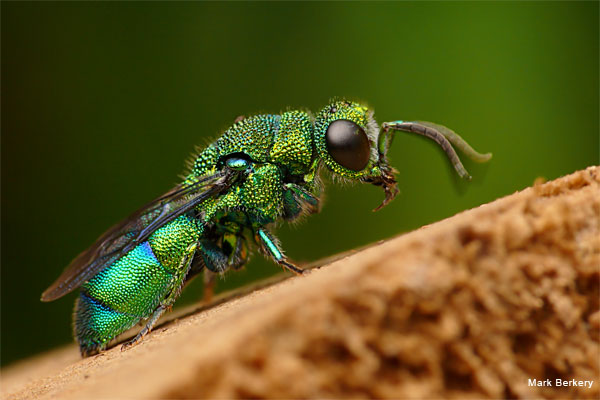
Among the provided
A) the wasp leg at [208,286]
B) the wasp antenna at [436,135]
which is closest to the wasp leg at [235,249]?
the wasp leg at [208,286]

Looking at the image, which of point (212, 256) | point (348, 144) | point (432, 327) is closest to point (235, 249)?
point (212, 256)

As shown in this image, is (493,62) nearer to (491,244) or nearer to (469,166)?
(469,166)

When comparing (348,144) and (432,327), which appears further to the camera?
(348,144)

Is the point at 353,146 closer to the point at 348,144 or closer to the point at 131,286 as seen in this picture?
the point at 348,144

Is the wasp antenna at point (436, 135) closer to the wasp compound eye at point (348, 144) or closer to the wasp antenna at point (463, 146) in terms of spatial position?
the wasp antenna at point (463, 146)

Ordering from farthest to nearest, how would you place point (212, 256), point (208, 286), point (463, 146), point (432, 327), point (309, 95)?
1. point (309, 95)
2. point (208, 286)
3. point (212, 256)
4. point (463, 146)
5. point (432, 327)

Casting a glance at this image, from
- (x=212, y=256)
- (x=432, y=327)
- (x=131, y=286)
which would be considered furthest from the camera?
(x=212, y=256)

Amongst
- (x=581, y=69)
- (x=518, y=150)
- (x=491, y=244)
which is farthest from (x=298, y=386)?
(x=581, y=69)
